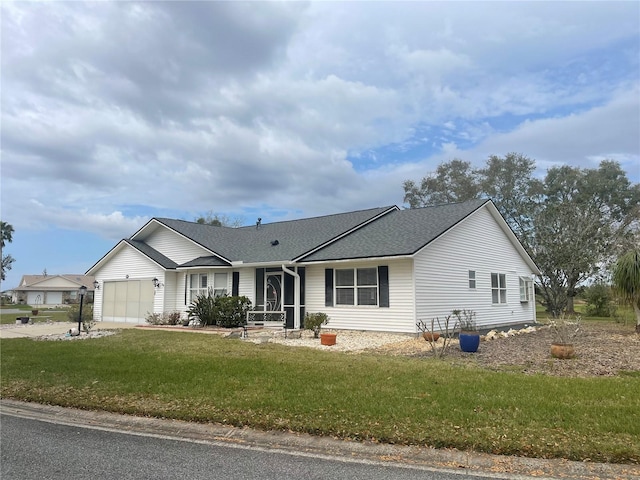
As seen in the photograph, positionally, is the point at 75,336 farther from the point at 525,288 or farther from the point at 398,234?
the point at 525,288

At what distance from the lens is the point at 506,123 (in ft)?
53.0

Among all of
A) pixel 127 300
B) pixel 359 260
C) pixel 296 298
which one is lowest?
pixel 127 300

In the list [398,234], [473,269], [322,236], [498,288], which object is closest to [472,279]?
[473,269]

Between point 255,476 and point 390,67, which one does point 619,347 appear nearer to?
point 390,67

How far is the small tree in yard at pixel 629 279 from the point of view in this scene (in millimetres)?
14789

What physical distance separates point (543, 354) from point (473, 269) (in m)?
8.41

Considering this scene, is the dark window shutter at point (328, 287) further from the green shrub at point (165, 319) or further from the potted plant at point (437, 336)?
the green shrub at point (165, 319)

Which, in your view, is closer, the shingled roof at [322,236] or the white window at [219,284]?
the shingled roof at [322,236]

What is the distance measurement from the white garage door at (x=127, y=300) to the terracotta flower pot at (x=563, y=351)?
18331 millimetres

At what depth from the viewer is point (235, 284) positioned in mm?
20062

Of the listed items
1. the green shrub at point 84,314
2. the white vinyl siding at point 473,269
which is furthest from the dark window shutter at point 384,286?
the green shrub at point 84,314

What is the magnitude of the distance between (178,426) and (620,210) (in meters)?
42.7

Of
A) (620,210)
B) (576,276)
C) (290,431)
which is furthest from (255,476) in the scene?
(620,210)

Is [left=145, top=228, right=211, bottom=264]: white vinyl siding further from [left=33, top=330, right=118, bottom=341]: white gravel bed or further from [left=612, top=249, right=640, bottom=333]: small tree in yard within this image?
[left=612, top=249, right=640, bottom=333]: small tree in yard
